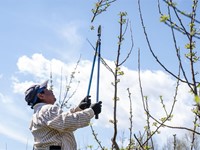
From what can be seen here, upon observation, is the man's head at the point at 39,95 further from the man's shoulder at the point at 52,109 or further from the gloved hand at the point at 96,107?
the gloved hand at the point at 96,107

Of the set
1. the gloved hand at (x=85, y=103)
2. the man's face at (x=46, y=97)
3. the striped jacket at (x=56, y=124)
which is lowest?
the striped jacket at (x=56, y=124)

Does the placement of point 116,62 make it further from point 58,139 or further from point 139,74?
point 58,139

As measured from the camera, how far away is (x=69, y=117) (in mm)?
3039

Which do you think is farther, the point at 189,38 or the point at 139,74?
the point at 139,74

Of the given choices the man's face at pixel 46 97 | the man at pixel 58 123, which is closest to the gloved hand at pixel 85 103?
the man at pixel 58 123

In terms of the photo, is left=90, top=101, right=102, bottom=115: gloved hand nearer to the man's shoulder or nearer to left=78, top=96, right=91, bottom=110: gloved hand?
left=78, top=96, right=91, bottom=110: gloved hand

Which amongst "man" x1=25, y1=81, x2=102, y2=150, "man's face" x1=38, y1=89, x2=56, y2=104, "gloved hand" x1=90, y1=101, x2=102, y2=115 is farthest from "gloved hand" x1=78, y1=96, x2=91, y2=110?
"man's face" x1=38, y1=89, x2=56, y2=104

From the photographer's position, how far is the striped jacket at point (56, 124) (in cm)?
305

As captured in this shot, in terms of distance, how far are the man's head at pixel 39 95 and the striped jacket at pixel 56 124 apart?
0.12 metres

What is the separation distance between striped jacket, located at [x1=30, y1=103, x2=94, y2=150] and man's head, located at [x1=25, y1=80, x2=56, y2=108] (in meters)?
0.12

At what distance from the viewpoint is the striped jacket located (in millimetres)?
3051

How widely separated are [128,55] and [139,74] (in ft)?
1.81

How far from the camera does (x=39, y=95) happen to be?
3535 mm

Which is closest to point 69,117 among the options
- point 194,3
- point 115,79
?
point 115,79
